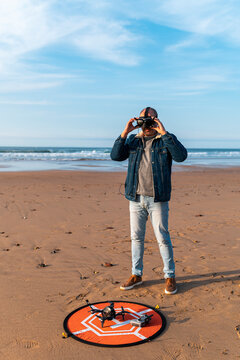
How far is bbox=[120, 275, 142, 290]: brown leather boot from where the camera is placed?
15.7ft

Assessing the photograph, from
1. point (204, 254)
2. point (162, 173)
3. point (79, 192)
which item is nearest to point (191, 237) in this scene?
point (204, 254)

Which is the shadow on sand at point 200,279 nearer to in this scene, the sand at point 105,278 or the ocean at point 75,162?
the sand at point 105,278

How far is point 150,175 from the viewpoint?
457 cm

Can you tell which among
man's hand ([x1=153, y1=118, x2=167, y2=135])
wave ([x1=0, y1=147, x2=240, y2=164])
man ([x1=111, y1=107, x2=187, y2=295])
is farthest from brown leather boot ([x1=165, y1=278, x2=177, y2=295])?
wave ([x1=0, y1=147, x2=240, y2=164])

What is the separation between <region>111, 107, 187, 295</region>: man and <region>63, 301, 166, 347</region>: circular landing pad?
2.26 feet

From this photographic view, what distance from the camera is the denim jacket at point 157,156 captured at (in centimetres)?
434

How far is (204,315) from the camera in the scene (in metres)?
4.06

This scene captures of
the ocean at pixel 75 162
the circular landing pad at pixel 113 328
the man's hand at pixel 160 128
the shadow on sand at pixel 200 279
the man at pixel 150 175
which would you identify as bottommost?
the shadow on sand at pixel 200 279

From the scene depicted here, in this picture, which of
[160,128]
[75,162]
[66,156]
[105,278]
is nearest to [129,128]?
[160,128]

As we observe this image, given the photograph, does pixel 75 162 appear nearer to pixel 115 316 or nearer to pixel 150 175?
pixel 150 175

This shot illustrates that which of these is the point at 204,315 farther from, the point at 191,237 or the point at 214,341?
the point at 191,237

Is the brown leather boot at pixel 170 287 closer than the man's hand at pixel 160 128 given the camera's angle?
No

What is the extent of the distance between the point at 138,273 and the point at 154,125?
83.0 inches

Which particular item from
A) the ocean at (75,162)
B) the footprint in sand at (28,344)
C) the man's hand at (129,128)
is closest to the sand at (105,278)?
the footprint in sand at (28,344)
